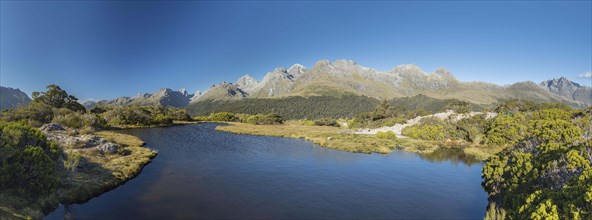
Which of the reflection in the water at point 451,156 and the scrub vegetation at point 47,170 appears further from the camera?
the reflection in the water at point 451,156

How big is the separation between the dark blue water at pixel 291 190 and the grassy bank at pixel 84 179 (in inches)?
47.3

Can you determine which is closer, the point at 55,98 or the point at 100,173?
the point at 100,173

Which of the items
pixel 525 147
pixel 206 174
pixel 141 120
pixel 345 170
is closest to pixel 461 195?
pixel 525 147

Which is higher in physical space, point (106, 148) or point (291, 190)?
point (106, 148)

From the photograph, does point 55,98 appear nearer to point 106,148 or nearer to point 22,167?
point 106,148

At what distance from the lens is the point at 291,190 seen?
119 feet

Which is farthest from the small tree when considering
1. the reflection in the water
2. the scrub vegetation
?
the reflection in the water

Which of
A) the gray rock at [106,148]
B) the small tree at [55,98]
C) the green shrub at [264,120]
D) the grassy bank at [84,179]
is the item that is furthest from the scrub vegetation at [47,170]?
the green shrub at [264,120]

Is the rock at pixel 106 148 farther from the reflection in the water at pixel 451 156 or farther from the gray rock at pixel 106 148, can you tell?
the reflection in the water at pixel 451 156

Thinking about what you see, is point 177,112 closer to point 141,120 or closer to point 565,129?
point 141,120

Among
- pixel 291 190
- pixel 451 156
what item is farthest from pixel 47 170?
pixel 451 156

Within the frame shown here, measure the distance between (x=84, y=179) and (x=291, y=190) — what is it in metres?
24.9

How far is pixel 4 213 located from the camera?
19969mm

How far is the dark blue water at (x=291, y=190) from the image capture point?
28167 millimetres
